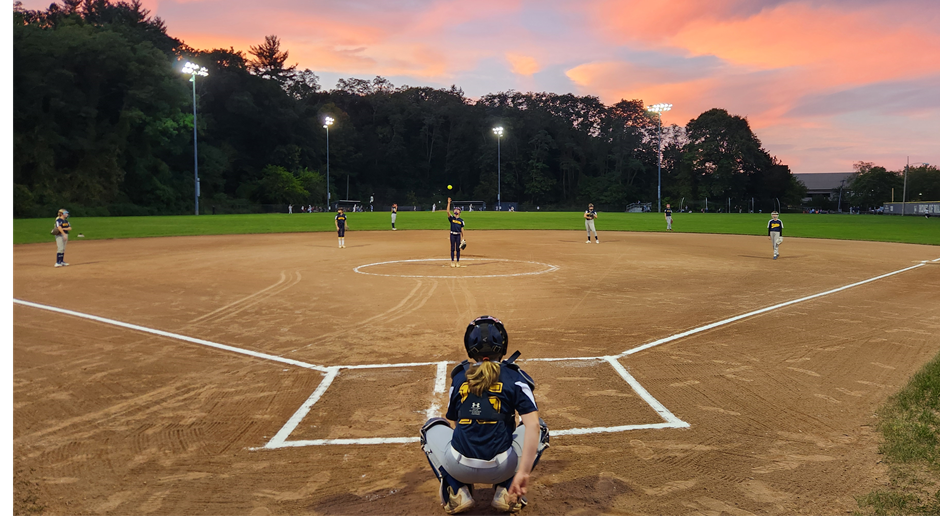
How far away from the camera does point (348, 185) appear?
11688 centimetres

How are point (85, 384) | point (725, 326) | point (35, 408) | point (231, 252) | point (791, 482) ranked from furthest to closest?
1. point (231, 252)
2. point (725, 326)
3. point (85, 384)
4. point (35, 408)
5. point (791, 482)

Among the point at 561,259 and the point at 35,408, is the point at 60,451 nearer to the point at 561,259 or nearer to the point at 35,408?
the point at 35,408

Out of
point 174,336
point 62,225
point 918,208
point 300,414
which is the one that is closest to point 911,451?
point 300,414

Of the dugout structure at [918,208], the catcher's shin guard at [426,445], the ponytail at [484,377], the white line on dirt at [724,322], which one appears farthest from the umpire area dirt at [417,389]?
the dugout structure at [918,208]

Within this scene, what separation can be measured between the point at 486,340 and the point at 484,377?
0.80 feet

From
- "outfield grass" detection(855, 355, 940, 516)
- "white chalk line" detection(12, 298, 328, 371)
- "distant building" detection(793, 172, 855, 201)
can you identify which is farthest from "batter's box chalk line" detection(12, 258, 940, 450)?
"distant building" detection(793, 172, 855, 201)

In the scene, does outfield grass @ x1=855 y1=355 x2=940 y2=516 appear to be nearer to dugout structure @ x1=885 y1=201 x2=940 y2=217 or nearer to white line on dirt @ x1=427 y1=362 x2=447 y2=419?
white line on dirt @ x1=427 y1=362 x2=447 y2=419

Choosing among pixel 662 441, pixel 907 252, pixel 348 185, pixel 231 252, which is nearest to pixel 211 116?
pixel 348 185

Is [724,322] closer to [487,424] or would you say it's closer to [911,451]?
[911,451]

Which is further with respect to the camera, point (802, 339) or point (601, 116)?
point (601, 116)

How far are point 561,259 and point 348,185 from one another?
98579 mm

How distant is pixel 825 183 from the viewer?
486ft

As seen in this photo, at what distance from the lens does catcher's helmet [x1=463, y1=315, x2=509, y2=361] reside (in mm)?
3883

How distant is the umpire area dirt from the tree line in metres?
37.2
